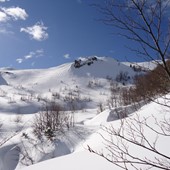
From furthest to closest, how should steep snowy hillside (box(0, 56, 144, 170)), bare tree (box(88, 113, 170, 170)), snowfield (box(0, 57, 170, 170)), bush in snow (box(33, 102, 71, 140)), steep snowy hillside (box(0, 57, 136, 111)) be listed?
steep snowy hillside (box(0, 57, 136, 111))
bush in snow (box(33, 102, 71, 140))
steep snowy hillside (box(0, 56, 144, 170))
snowfield (box(0, 57, 170, 170))
bare tree (box(88, 113, 170, 170))

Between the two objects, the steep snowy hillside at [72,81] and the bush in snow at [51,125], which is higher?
the steep snowy hillside at [72,81]

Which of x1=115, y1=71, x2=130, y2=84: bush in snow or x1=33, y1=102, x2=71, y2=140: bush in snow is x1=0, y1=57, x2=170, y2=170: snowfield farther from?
x1=115, y1=71, x2=130, y2=84: bush in snow

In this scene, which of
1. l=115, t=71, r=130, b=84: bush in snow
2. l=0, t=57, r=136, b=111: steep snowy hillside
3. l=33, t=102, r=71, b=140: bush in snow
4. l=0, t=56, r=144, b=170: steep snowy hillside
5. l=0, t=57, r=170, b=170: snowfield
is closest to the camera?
l=0, t=57, r=170, b=170: snowfield

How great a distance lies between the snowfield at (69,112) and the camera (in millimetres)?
5160

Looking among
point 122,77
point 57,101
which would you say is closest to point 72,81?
point 122,77

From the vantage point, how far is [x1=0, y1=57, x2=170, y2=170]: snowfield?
203 inches

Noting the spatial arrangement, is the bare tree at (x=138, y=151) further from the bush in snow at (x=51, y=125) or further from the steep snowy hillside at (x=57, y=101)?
the bush in snow at (x=51, y=125)

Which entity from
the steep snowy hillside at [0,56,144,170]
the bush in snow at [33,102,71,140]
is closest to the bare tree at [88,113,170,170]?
the steep snowy hillside at [0,56,144,170]

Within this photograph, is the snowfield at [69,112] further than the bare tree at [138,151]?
Yes

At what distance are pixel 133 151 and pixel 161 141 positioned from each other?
58 centimetres

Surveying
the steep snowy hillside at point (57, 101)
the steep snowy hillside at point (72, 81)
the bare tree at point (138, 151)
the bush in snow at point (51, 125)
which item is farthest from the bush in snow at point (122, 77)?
the bare tree at point (138, 151)

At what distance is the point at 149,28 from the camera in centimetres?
233

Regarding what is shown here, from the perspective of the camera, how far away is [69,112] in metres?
18.1

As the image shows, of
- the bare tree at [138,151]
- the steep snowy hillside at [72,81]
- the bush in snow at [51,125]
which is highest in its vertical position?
the steep snowy hillside at [72,81]
